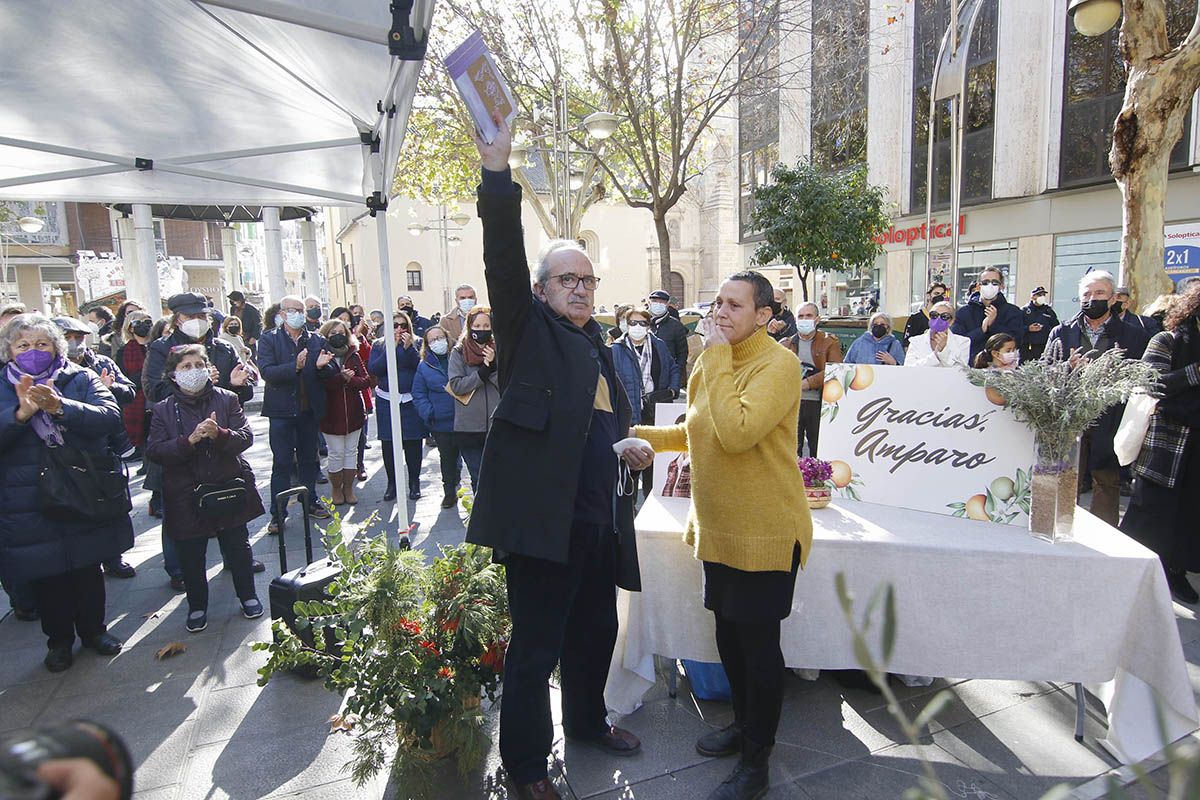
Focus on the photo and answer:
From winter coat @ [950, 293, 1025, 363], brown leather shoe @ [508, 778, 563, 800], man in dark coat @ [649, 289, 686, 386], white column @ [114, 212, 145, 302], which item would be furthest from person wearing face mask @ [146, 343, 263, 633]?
white column @ [114, 212, 145, 302]

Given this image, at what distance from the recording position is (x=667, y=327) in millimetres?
8289

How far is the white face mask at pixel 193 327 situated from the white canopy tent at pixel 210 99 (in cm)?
94

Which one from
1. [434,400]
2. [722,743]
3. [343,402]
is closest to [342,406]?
[343,402]

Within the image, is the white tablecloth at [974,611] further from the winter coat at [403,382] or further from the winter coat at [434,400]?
the winter coat at [403,382]

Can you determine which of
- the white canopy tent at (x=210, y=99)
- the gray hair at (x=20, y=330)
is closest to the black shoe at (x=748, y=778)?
the white canopy tent at (x=210, y=99)

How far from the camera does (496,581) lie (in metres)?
2.83

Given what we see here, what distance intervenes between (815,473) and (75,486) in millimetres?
3924

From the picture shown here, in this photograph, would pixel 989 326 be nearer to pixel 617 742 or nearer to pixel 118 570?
pixel 617 742

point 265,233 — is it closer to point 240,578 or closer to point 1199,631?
point 240,578

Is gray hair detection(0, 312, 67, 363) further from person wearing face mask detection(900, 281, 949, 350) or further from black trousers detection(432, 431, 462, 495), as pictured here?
person wearing face mask detection(900, 281, 949, 350)

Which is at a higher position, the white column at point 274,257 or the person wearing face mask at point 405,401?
the white column at point 274,257

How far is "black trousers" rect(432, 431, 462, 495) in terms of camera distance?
6.51 m

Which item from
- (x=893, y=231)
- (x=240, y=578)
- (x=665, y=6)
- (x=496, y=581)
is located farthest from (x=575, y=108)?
(x=496, y=581)

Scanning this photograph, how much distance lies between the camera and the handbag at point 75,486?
3633mm
